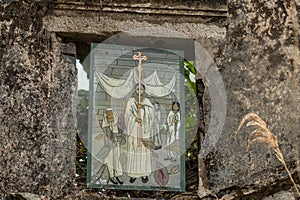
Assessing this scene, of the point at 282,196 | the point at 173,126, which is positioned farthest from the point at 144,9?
the point at 282,196

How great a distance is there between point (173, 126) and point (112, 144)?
35cm

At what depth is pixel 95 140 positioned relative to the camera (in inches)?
196

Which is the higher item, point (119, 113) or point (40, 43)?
point (40, 43)

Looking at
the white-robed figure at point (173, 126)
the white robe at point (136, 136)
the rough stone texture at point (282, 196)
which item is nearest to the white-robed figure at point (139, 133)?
the white robe at point (136, 136)

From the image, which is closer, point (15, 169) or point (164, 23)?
point (15, 169)

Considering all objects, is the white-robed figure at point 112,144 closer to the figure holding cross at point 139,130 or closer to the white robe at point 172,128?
the figure holding cross at point 139,130

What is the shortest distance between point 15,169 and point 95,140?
1.53 feet

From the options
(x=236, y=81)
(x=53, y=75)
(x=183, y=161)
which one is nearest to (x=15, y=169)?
A: (x=53, y=75)

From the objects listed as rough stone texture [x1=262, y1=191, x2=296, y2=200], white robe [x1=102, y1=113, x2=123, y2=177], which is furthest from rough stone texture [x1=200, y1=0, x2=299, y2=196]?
white robe [x1=102, y1=113, x2=123, y2=177]

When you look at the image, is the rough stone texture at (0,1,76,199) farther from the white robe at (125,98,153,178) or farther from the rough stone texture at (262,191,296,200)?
the rough stone texture at (262,191,296,200)

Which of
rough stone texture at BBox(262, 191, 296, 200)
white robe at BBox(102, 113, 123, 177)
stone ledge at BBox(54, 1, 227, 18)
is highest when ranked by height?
stone ledge at BBox(54, 1, 227, 18)

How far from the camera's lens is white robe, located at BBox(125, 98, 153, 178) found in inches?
195

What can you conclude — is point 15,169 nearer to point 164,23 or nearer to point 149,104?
point 149,104

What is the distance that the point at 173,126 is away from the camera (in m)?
5.08
